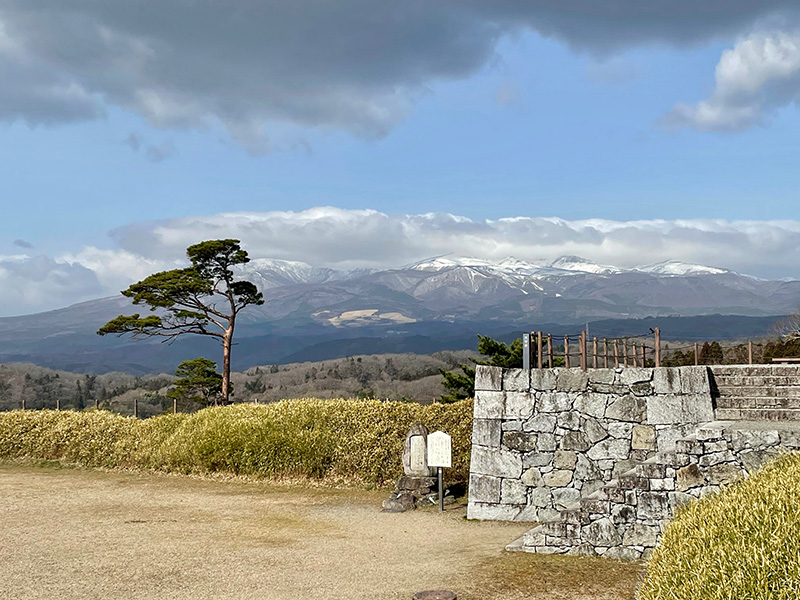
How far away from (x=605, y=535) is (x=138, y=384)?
69.6m

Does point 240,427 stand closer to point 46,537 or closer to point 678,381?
point 46,537

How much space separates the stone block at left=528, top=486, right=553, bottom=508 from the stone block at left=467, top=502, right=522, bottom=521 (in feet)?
1.02

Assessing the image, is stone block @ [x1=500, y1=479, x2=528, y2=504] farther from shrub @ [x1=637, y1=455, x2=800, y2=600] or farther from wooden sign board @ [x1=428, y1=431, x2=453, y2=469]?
shrub @ [x1=637, y1=455, x2=800, y2=600]

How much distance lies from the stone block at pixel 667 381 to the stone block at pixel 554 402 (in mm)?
1637

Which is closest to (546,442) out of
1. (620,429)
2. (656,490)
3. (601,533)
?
(620,429)

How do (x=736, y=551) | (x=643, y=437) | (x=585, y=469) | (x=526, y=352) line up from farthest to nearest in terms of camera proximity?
(x=526, y=352), (x=585, y=469), (x=643, y=437), (x=736, y=551)

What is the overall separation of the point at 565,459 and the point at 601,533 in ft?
11.3

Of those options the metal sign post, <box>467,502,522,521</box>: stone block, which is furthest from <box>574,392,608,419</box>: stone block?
the metal sign post

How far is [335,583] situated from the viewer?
9641mm

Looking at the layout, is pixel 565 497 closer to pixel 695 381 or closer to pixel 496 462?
pixel 496 462

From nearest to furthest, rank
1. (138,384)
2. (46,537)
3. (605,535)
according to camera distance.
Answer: (605,535), (46,537), (138,384)

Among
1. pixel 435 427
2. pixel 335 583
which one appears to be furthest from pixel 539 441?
pixel 335 583

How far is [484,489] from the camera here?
1442 centimetres

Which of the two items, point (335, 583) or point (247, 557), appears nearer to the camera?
point (335, 583)
